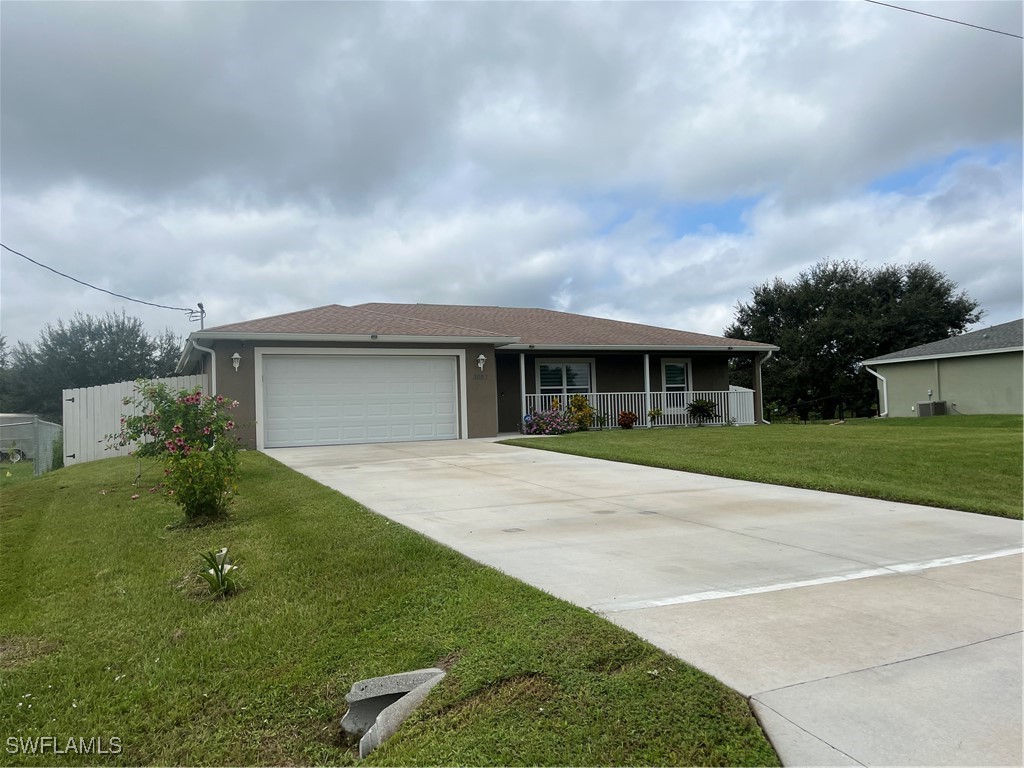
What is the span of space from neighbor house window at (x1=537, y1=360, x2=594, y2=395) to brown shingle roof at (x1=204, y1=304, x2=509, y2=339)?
3818mm

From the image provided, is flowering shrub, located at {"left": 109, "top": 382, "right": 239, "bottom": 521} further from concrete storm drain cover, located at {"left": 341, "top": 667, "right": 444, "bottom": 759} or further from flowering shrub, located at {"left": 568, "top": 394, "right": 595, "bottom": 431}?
flowering shrub, located at {"left": 568, "top": 394, "right": 595, "bottom": 431}

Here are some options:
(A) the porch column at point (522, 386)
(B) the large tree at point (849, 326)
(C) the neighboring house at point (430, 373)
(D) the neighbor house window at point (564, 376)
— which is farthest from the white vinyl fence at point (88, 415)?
(B) the large tree at point (849, 326)

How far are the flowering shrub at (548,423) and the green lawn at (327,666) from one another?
12408 millimetres

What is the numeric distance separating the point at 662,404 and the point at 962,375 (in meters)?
12.1

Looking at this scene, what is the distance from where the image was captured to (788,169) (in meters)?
16.9

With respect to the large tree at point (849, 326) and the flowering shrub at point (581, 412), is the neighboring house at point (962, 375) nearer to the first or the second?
the large tree at point (849, 326)

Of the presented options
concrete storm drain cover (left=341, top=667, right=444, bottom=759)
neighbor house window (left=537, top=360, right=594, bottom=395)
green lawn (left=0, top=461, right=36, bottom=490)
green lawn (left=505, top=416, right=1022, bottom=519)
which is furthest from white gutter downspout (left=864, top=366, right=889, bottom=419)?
concrete storm drain cover (left=341, top=667, right=444, bottom=759)

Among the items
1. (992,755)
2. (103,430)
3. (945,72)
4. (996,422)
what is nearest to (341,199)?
(103,430)

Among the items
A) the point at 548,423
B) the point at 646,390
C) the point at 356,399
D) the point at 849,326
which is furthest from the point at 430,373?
the point at 849,326

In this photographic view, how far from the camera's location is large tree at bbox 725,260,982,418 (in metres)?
36.1

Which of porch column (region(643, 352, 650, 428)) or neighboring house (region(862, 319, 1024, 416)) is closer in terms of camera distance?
porch column (region(643, 352, 650, 428))

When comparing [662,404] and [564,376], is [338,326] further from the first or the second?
[662,404]

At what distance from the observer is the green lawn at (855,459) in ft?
27.7

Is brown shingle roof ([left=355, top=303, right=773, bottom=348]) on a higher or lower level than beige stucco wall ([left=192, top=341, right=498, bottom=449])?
higher
